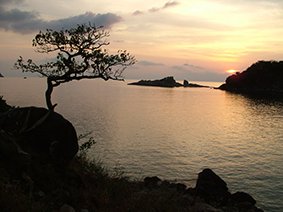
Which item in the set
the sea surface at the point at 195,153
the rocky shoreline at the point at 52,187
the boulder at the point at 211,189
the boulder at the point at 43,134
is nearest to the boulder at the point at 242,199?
the boulder at the point at 211,189

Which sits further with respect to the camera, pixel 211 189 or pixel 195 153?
pixel 195 153

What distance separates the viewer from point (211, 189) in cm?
3016

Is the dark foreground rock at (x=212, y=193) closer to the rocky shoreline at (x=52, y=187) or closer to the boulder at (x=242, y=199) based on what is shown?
the boulder at (x=242, y=199)

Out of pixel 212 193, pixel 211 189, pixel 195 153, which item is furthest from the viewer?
pixel 195 153

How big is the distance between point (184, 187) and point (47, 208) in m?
21.5

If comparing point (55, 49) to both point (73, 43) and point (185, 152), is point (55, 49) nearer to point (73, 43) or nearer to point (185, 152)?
point (73, 43)

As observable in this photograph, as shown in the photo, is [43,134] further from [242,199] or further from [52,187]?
[242,199]

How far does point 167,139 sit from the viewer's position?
58375mm

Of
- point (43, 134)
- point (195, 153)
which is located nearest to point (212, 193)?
point (195, 153)

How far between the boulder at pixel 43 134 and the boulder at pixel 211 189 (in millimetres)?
16586

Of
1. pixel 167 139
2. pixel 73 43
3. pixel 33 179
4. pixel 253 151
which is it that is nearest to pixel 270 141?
pixel 253 151

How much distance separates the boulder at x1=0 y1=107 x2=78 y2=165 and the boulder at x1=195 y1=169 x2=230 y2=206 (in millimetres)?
16586

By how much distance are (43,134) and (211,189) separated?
1915 cm

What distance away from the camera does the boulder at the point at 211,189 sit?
28.7 metres
